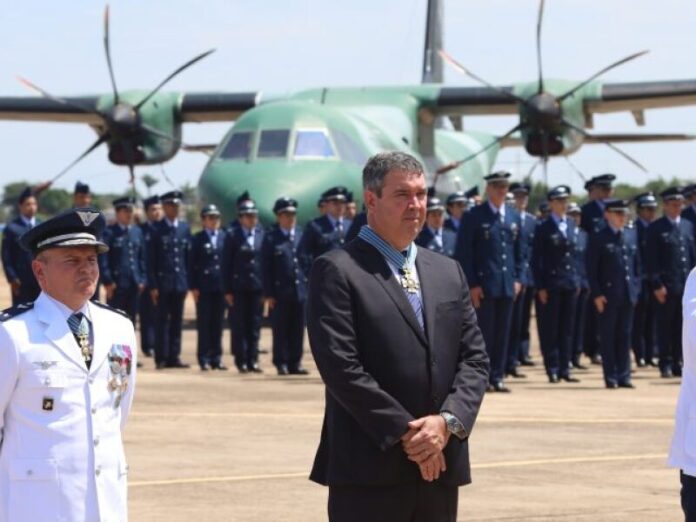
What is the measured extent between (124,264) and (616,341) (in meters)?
5.99

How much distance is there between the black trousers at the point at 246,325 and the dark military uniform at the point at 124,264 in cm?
159

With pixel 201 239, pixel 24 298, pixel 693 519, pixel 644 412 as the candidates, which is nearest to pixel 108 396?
pixel 693 519

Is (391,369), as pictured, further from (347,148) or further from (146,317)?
(347,148)

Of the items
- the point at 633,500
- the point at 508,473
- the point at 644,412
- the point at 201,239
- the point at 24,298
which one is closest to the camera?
the point at 633,500

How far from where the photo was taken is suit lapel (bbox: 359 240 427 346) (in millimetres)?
5316

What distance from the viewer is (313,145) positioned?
22797 mm

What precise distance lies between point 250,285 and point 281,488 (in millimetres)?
8634

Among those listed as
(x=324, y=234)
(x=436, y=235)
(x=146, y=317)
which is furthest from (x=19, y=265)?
(x=436, y=235)

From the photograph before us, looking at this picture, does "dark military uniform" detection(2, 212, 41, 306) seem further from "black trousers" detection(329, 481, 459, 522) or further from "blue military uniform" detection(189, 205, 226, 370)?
"black trousers" detection(329, 481, 459, 522)

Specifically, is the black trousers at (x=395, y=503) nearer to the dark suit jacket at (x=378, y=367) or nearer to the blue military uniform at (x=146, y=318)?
the dark suit jacket at (x=378, y=367)

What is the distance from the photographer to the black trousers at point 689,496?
212 inches

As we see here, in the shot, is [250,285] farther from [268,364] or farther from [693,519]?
[693,519]

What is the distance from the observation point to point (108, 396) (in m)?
4.98

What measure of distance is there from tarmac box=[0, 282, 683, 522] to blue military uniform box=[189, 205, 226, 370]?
194 cm
